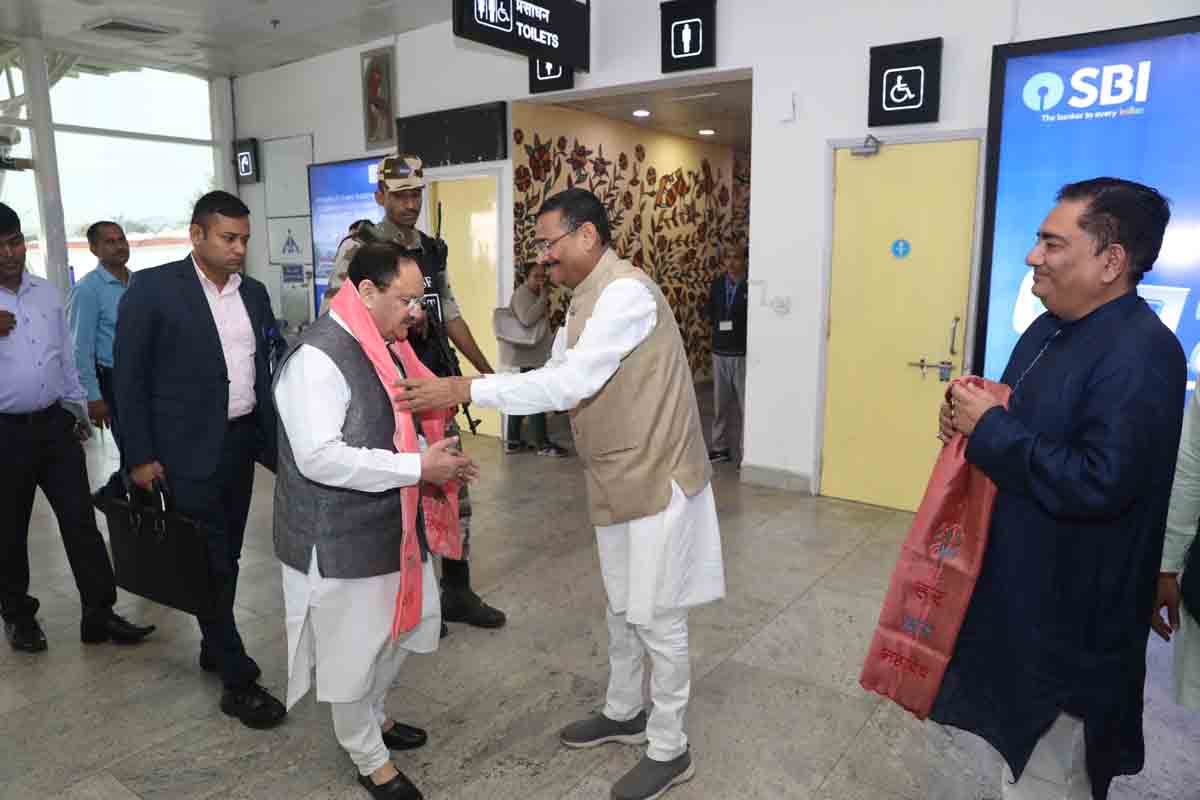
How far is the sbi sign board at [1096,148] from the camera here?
3.88 m

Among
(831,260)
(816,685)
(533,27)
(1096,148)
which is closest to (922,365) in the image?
(831,260)

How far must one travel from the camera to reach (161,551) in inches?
103

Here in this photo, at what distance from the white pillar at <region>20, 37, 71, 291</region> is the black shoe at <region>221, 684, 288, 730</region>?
6.28m

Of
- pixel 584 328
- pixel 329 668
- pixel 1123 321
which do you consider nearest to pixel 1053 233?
pixel 1123 321

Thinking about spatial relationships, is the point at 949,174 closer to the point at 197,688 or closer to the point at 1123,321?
the point at 1123,321

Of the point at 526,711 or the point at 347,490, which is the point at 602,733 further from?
the point at 347,490

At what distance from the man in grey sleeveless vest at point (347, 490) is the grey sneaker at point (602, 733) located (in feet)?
2.20

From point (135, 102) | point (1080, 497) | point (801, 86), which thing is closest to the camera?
point (1080, 497)

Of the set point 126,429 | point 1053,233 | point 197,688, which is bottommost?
point 197,688

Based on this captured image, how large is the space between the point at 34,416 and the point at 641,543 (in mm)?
2455

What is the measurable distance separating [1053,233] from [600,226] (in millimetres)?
1101

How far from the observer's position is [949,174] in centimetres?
459

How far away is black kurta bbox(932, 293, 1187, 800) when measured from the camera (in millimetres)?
1463

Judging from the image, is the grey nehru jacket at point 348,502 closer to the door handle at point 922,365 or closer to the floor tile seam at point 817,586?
the floor tile seam at point 817,586
